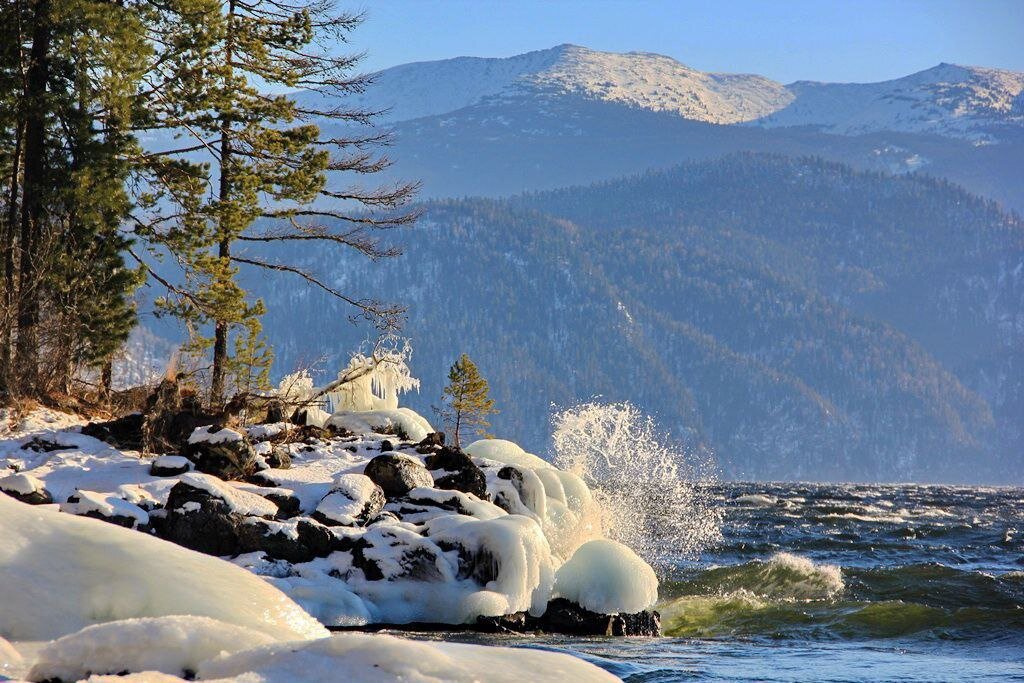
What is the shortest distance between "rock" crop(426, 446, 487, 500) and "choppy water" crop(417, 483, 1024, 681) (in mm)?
2880

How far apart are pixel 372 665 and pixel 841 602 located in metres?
13.4

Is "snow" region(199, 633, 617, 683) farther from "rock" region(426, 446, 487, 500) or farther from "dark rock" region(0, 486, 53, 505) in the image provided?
"rock" region(426, 446, 487, 500)

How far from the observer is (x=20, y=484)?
1116 centimetres

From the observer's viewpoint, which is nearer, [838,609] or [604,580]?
[604,580]

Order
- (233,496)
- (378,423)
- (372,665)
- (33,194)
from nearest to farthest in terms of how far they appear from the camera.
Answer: (372,665), (233,496), (33,194), (378,423)

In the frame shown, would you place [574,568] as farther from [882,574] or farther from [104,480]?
[882,574]

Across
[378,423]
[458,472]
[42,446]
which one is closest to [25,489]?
[42,446]

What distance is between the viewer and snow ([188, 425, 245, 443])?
1293cm

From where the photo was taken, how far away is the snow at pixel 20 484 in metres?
11.1

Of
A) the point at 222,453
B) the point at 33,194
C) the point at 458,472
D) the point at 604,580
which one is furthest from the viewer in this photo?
the point at 33,194

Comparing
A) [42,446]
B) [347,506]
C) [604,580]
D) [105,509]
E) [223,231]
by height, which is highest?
[223,231]

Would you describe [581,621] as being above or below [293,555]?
below

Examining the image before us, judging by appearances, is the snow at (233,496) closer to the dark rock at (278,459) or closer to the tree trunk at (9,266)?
the dark rock at (278,459)

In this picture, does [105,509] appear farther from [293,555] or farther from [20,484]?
[293,555]
